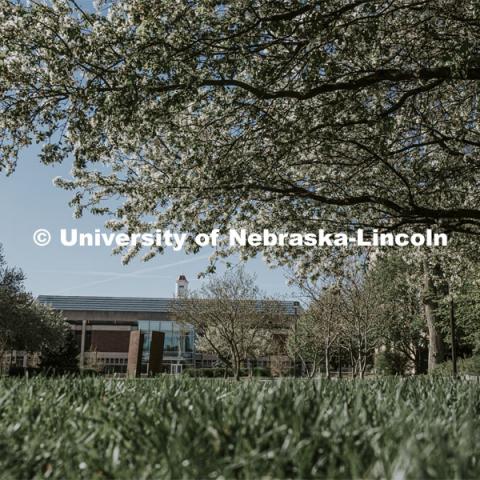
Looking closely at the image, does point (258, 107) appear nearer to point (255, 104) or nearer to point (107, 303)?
point (255, 104)

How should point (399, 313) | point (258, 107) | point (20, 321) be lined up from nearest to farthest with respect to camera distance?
point (258, 107) → point (20, 321) → point (399, 313)

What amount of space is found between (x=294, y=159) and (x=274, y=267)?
438cm

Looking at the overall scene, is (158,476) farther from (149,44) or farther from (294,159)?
(294,159)

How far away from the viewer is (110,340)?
87.1m

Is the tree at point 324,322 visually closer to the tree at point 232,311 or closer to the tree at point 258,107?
the tree at point 232,311

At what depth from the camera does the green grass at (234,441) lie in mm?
2607

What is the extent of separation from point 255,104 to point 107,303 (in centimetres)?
8109

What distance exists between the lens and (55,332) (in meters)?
47.9

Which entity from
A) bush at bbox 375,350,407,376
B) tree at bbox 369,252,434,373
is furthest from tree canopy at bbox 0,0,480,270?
bush at bbox 375,350,407,376

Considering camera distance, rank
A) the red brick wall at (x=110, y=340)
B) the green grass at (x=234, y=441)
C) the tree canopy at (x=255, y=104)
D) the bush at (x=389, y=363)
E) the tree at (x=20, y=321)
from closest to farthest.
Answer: the green grass at (x=234, y=441)
the tree canopy at (x=255, y=104)
the tree at (x=20, y=321)
the bush at (x=389, y=363)
the red brick wall at (x=110, y=340)

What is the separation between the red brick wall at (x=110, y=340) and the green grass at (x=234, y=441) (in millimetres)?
84886

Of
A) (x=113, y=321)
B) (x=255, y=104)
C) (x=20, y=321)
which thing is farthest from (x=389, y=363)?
(x=113, y=321)

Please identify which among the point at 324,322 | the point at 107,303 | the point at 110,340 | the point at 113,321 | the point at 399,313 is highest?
the point at 107,303

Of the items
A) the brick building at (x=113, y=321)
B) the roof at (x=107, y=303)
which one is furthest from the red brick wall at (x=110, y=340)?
the roof at (x=107, y=303)
